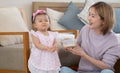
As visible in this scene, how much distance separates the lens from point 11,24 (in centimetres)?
271

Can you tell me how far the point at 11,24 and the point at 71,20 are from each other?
1.02 metres

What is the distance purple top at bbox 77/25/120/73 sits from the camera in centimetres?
180

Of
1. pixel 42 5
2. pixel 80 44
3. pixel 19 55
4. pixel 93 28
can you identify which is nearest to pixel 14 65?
pixel 19 55

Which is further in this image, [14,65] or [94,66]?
[14,65]

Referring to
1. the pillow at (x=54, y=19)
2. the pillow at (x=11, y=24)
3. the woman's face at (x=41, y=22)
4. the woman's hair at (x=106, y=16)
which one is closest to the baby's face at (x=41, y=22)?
the woman's face at (x=41, y=22)

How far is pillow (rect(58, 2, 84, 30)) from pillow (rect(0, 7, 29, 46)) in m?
0.73

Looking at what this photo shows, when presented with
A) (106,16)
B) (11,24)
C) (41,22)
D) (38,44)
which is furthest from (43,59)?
(11,24)

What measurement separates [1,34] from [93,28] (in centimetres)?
89

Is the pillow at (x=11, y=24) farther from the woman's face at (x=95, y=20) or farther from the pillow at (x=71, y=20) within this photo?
the woman's face at (x=95, y=20)

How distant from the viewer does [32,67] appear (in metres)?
1.90

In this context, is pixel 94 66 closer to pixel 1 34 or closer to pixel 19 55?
pixel 19 55

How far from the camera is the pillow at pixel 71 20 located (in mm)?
3439

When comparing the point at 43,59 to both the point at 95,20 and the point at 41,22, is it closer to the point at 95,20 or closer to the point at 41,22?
the point at 41,22


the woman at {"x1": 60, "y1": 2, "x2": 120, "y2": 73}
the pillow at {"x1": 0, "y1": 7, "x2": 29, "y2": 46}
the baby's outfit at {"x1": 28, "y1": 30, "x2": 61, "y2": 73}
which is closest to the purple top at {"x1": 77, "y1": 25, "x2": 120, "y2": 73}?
the woman at {"x1": 60, "y1": 2, "x2": 120, "y2": 73}
